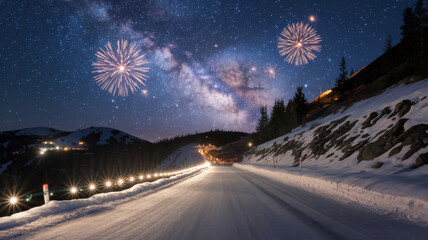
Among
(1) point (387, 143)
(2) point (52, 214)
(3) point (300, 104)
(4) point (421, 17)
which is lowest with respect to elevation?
(2) point (52, 214)

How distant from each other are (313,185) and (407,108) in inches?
343

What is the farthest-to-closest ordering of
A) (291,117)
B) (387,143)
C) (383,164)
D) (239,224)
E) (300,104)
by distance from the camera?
1. (300,104)
2. (291,117)
3. (387,143)
4. (383,164)
5. (239,224)

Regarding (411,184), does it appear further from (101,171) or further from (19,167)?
(19,167)

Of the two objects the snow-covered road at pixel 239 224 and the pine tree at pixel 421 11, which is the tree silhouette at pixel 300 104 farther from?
the snow-covered road at pixel 239 224

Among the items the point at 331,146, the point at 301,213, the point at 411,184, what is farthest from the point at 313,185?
the point at 331,146

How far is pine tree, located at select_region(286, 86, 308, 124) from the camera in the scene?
60688mm

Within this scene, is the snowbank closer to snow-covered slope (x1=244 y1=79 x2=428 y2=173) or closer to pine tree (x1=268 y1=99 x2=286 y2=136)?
snow-covered slope (x1=244 y1=79 x2=428 y2=173)

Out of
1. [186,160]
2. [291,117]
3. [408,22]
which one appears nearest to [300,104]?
[291,117]

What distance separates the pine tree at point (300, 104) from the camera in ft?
199

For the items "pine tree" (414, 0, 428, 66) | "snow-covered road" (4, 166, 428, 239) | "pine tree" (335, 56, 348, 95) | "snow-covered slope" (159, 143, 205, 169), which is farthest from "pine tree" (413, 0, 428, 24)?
"snow-covered slope" (159, 143, 205, 169)

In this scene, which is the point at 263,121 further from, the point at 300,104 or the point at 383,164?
the point at 383,164

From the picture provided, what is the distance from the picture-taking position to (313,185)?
959cm

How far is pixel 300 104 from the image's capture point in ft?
202

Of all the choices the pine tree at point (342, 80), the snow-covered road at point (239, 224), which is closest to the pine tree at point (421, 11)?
the pine tree at point (342, 80)
